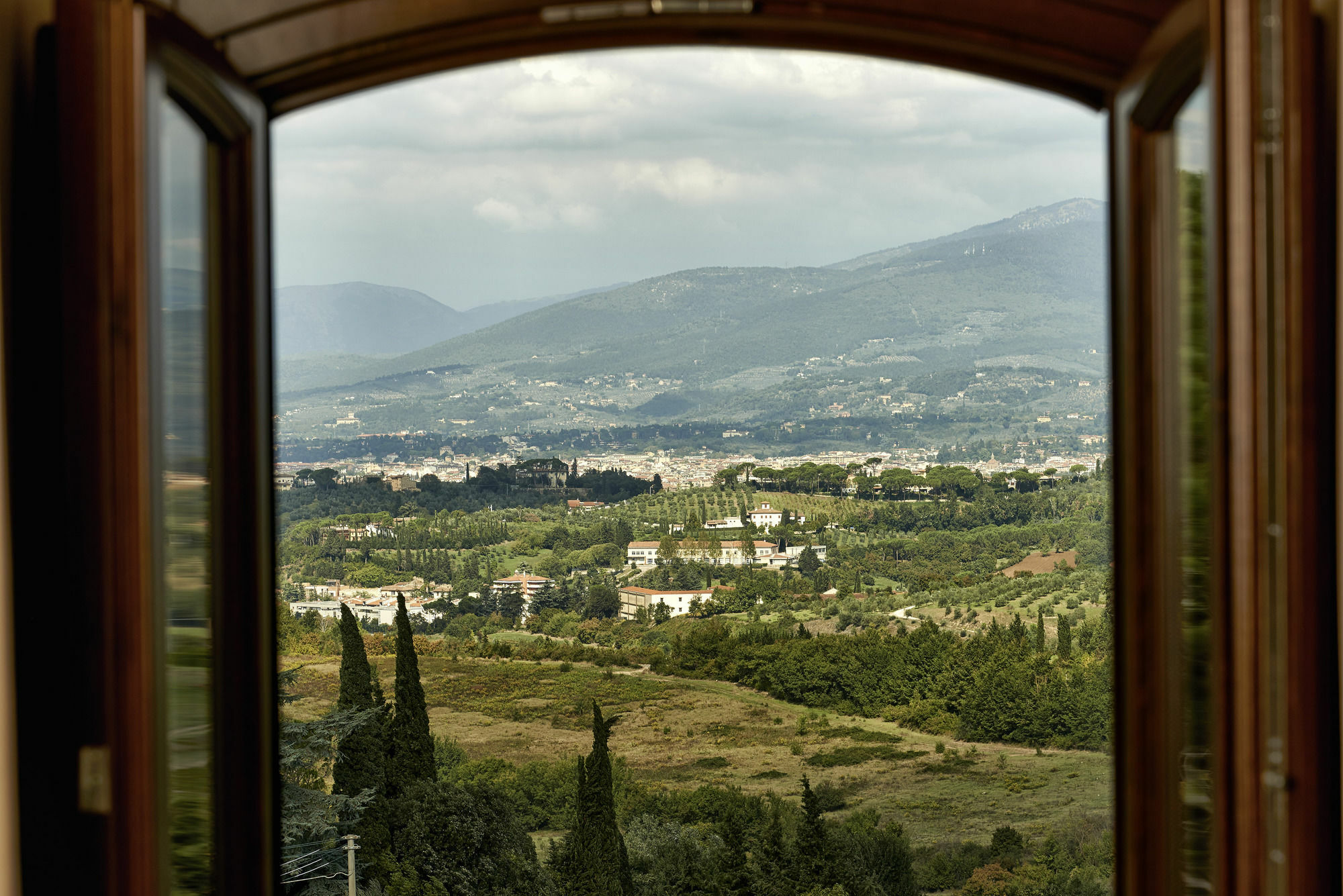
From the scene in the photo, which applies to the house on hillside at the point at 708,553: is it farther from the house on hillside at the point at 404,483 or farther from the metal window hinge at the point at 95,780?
the metal window hinge at the point at 95,780

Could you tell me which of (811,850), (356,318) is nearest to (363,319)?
(356,318)

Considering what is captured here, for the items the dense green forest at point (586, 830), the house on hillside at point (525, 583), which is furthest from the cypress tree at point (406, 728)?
the house on hillside at point (525, 583)

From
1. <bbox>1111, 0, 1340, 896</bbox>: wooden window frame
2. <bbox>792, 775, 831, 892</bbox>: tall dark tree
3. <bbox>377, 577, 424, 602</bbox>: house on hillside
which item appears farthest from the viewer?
<bbox>377, 577, 424, 602</bbox>: house on hillside

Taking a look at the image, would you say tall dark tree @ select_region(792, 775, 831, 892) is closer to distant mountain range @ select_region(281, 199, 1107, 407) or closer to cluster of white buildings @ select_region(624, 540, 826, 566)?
cluster of white buildings @ select_region(624, 540, 826, 566)

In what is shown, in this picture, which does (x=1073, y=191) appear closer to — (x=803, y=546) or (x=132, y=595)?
(x=803, y=546)

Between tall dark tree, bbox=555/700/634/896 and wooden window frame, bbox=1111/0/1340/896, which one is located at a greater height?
wooden window frame, bbox=1111/0/1340/896

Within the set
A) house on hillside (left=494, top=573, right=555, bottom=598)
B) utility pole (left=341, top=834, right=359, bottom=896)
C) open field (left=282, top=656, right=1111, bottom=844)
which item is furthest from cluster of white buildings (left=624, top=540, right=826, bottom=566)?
utility pole (left=341, top=834, right=359, bottom=896)
